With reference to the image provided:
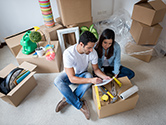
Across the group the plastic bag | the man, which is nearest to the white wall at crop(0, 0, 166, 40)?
the plastic bag

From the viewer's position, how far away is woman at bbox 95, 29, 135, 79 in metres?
1.15

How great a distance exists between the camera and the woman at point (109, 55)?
45.4 inches

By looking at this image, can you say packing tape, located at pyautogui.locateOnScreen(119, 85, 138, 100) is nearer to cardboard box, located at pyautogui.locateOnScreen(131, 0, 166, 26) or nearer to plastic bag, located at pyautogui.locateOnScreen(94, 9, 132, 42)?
cardboard box, located at pyautogui.locateOnScreen(131, 0, 166, 26)

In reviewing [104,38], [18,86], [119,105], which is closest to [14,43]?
[18,86]

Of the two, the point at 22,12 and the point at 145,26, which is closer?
the point at 145,26

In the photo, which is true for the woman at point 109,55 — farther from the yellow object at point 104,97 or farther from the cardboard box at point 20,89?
the cardboard box at point 20,89

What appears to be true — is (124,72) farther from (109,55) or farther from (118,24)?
(118,24)

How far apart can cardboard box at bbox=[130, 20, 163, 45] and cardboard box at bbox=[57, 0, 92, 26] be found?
28.5 inches

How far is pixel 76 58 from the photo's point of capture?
1.15 m

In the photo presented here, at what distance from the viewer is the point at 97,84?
3.64 feet

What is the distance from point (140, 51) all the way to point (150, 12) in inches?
20.9

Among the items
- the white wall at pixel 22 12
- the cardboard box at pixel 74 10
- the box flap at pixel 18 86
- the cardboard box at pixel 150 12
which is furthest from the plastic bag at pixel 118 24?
the box flap at pixel 18 86

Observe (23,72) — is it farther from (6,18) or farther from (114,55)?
(6,18)

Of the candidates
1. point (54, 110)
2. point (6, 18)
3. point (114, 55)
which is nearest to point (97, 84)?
point (114, 55)
